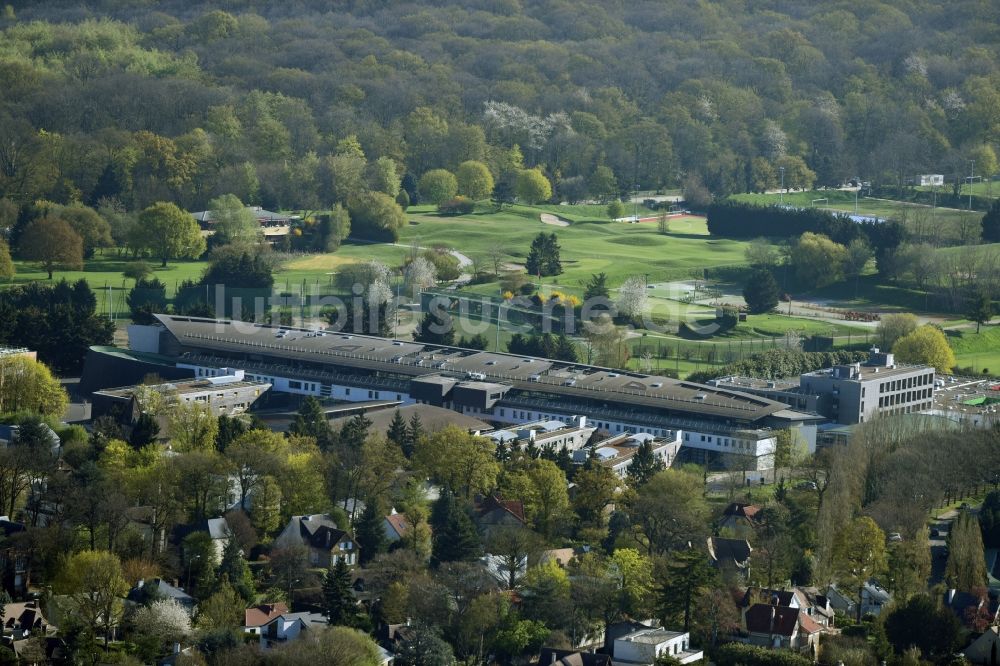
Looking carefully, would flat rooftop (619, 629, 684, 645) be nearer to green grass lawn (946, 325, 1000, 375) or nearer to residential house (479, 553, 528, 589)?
residential house (479, 553, 528, 589)

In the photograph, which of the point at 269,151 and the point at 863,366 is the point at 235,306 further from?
the point at 269,151

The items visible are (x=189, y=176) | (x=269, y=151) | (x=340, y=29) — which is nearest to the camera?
(x=189, y=176)

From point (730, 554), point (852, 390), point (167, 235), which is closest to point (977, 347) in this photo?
point (852, 390)

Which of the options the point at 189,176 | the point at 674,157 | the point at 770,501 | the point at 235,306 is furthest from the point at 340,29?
the point at 770,501

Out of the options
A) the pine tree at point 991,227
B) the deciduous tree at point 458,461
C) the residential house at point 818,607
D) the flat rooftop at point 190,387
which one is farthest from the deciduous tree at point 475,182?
the residential house at point 818,607

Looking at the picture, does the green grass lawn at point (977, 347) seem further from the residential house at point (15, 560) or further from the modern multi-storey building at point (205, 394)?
the residential house at point (15, 560)

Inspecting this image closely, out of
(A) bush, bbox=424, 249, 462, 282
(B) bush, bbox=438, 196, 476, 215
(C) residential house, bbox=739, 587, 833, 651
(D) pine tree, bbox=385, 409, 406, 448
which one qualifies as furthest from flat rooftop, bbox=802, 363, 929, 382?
(B) bush, bbox=438, 196, 476, 215

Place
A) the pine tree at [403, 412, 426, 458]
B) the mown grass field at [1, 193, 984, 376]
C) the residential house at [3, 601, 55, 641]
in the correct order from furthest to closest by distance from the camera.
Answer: the mown grass field at [1, 193, 984, 376] < the pine tree at [403, 412, 426, 458] < the residential house at [3, 601, 55, 641]

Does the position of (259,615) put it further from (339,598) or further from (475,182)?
(475,182)
